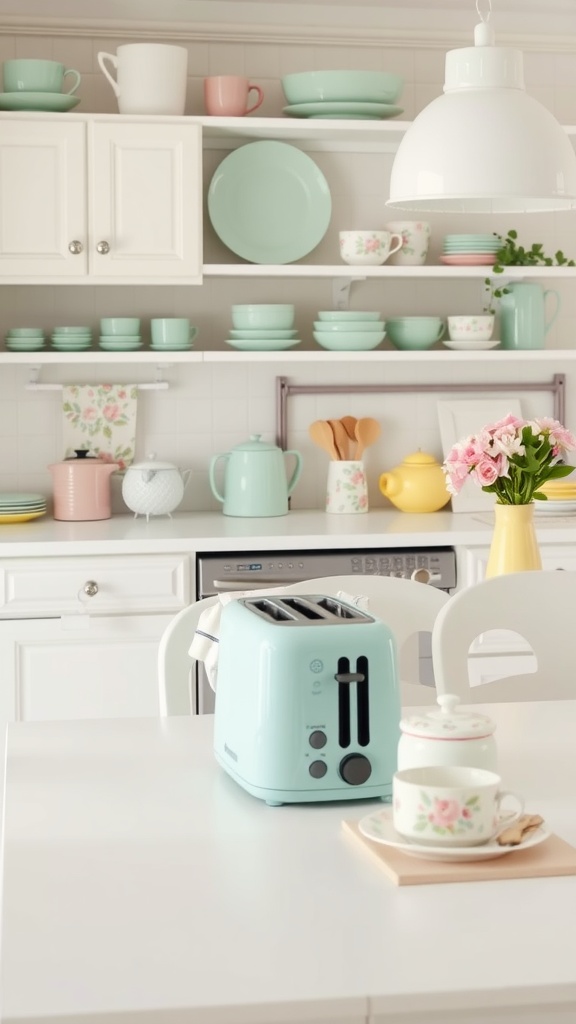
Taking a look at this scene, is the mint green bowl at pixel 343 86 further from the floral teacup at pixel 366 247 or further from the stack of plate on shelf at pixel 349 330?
the stack of plate on shelf at pixel 349 330

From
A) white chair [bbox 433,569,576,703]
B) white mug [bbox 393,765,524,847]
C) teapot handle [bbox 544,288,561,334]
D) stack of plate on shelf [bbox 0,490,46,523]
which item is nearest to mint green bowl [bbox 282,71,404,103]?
teapot handle [bbox 544,288,561,334]

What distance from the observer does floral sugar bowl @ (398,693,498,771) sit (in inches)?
50.9

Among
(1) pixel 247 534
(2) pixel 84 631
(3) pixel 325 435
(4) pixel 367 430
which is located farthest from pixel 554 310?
(2) pixel 84 631

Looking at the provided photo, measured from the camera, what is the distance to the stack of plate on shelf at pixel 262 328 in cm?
362

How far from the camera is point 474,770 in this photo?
4.11 ft

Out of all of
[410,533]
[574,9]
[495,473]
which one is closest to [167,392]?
[410,533]

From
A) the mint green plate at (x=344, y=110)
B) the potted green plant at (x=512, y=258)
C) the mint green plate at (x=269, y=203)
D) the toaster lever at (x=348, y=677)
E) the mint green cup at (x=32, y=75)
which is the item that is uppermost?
the mint green cup at (x=32, y=75)

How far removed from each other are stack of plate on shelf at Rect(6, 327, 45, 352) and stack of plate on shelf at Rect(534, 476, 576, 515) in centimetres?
144

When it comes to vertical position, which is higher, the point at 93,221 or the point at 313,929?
the point at 93,221

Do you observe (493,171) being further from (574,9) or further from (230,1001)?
(574,9)

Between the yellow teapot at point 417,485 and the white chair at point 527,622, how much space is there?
5.17 feet

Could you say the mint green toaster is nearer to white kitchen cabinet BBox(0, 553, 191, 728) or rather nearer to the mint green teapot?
white kitchen cabinet BBox(0, 553, 191, 728)

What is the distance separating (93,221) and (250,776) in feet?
7.64

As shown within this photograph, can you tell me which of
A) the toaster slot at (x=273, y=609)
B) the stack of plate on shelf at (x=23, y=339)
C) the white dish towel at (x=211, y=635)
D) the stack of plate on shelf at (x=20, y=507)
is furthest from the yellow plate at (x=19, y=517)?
the toaster slot at (x=273, y=609)
